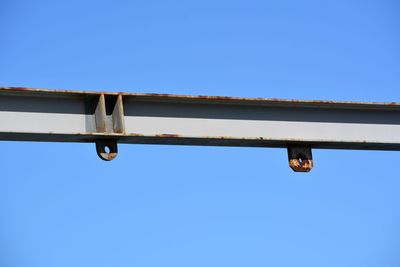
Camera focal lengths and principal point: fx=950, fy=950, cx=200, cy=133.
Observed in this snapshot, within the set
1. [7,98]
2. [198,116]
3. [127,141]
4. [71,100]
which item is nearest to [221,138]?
[198,116]

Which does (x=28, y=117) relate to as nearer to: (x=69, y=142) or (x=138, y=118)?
(x=69, y=142)

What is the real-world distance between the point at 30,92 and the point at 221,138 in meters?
1.61

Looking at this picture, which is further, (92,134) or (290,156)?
(290,156)

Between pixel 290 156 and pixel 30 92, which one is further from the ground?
A: pixel 30 92

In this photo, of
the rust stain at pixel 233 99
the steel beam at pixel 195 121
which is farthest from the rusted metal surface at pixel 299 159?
the rust stain at pixel 233 99

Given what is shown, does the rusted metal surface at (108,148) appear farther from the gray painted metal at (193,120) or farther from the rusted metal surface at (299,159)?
the rusted metal surface at (299,159)

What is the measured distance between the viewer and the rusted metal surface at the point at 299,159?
812cm

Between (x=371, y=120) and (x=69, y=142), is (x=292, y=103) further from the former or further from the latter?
(x=69, y=142)

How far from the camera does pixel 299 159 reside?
814 cm

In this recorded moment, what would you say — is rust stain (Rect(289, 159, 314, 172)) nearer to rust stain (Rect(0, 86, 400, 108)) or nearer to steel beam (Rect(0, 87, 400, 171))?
steel beam (Rect(0, 87, 400, 171))

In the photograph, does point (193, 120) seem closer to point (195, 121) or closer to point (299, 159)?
point (195, 121)

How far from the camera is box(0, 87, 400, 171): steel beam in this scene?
752 centimetres

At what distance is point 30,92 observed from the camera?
7.45 metres

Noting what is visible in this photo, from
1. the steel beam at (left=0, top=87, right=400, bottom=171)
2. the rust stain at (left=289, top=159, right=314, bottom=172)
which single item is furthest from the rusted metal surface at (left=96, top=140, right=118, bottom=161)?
the rust stain at (left=289, top=159, right=314, bottom=172)
